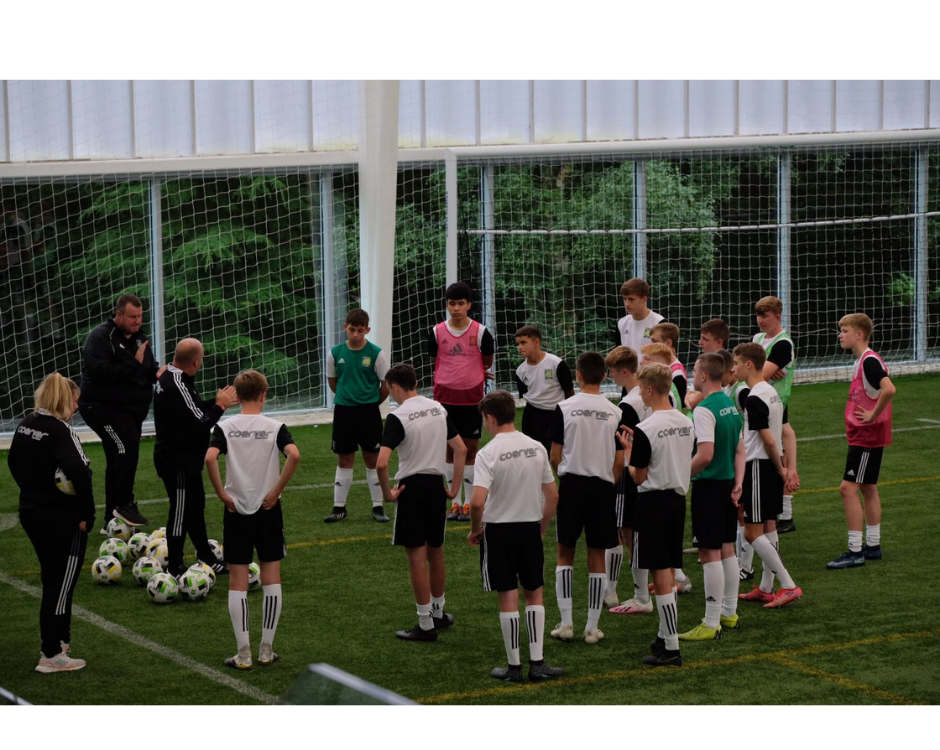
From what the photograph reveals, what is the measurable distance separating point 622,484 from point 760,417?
105 centimetres

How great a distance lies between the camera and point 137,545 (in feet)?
29.5

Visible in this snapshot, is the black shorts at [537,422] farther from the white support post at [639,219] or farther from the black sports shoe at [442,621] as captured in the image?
the white support post at [639,219]

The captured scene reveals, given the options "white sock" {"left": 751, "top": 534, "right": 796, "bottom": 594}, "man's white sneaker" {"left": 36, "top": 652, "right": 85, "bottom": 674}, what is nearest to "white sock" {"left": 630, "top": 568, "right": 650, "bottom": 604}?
"white sock" {"left": 751, "top": 534, "right": 796, "bottom": 594}

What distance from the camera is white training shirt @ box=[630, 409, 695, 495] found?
674 cm

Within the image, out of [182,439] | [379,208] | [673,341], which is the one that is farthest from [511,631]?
[379,208]

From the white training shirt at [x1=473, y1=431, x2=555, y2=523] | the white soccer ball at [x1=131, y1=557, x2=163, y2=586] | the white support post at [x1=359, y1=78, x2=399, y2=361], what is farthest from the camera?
the white support post at [x1=359, y1=78, x2=399, y2=361]

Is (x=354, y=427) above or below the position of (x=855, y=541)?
above

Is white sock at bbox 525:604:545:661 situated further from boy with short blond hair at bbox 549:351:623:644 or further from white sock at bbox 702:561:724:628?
white sock at bbox 702:561:724:628

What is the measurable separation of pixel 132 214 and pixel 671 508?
10357mm

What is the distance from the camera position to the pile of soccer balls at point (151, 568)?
8164 millimetres

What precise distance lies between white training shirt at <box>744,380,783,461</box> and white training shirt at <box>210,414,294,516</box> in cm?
317

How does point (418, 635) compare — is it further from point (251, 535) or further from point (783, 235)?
point (783, 235)

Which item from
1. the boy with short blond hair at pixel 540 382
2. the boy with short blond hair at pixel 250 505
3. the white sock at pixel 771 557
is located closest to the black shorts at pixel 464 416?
the boy with short blond hair at pixel 540 382

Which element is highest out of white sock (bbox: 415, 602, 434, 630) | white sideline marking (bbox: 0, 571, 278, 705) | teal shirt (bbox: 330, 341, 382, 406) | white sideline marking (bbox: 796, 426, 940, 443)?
teal shirt (bbox: 330, 341, 382, 406)
